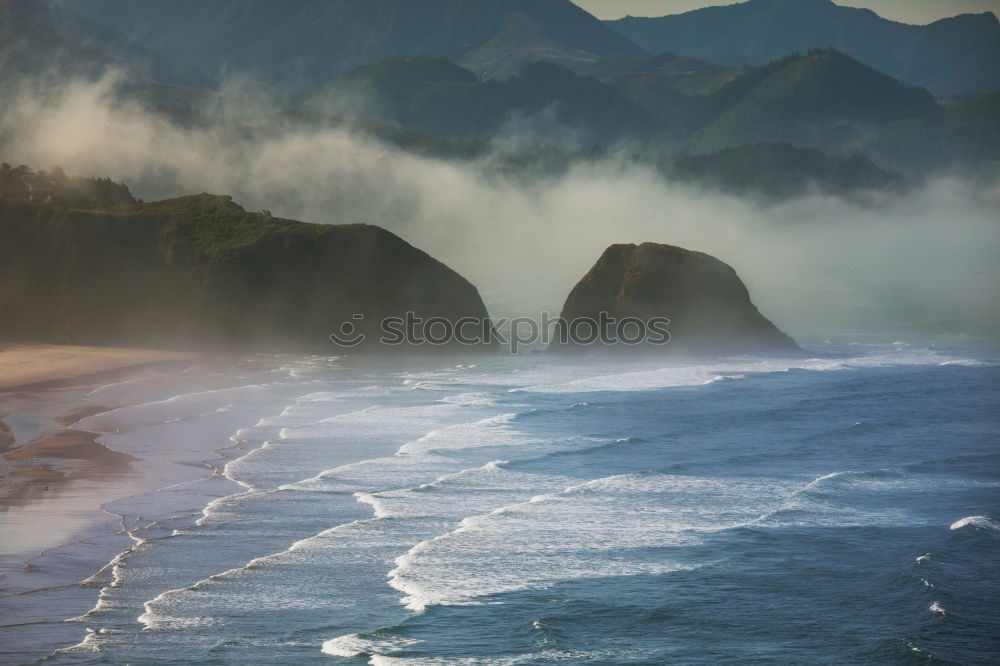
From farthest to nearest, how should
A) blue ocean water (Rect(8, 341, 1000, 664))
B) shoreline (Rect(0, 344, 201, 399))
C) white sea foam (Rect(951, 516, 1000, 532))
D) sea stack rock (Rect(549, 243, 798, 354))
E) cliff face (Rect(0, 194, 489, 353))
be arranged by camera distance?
cliff face (Rect(0, 194, 489, 353)) → sea stack rock (Rect(549, 243, 798, 354)) → shoreline (Rect(0, 344, 201, 399)) → white sea foam (Rect(951, 516, 1000, 532)) → blue ocean water (Rect(8, 341, 1000, 664))

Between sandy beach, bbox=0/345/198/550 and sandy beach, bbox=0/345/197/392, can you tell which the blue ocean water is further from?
sandy beach, bbox=0/345/197/392

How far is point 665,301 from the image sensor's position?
58562 mm

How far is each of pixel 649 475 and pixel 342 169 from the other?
143 metres

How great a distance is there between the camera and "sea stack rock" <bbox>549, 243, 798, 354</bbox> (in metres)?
58.3

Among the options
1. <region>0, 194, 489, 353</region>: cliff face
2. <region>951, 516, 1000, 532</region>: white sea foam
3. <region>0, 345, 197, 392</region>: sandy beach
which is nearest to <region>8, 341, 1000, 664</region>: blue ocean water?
<region>951, 516, 1000, 532</region>: white sea foam

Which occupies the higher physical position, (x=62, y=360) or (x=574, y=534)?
(x=62, y=360)

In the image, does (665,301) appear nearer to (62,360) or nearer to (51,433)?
(62,360)

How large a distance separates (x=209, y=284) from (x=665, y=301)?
23.6 m

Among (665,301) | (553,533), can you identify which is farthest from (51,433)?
(665,301)

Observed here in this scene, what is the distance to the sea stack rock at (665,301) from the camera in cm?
5831

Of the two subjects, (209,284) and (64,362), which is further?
(209,284)

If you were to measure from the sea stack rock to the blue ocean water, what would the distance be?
14763 mm

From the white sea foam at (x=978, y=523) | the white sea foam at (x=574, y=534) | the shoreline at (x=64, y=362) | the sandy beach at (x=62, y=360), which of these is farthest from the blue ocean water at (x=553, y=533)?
the sandy beach at (x=62, y=360)

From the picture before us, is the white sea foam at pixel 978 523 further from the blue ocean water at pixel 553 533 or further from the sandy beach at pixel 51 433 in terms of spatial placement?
the sandy beach at pixel 51 433
